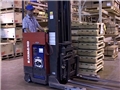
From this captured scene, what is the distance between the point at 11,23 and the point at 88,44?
4243 mm

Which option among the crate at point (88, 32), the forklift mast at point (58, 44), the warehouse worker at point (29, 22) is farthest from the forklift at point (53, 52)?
the crate at point (88, 32)

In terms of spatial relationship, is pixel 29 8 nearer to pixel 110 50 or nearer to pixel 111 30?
pixel 110 50

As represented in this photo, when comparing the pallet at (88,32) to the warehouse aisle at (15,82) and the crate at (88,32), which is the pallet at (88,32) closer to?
the crate at (88,32)

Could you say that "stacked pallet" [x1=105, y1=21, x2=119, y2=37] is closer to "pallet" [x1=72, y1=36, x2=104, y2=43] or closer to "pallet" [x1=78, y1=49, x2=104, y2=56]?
"pallet" [x1=72, y1=36, x2=104, y2=43]

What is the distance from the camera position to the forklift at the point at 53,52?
3.68 metres

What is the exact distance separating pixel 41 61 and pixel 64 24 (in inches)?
38.6

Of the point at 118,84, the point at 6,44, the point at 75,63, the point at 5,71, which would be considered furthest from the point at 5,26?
the point at 118,84

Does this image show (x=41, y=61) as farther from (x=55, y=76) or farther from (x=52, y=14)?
(x=52, y=14)

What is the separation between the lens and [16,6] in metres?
7.48

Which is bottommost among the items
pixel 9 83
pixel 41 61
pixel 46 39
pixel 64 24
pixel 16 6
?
pixel 9 83

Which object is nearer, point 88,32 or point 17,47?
point 88,32

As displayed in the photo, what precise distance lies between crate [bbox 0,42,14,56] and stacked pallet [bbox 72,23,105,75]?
3.45 meters

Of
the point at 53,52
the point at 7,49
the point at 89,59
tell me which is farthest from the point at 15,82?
the point at 7,49

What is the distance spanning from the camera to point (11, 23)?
7699 millimetres
